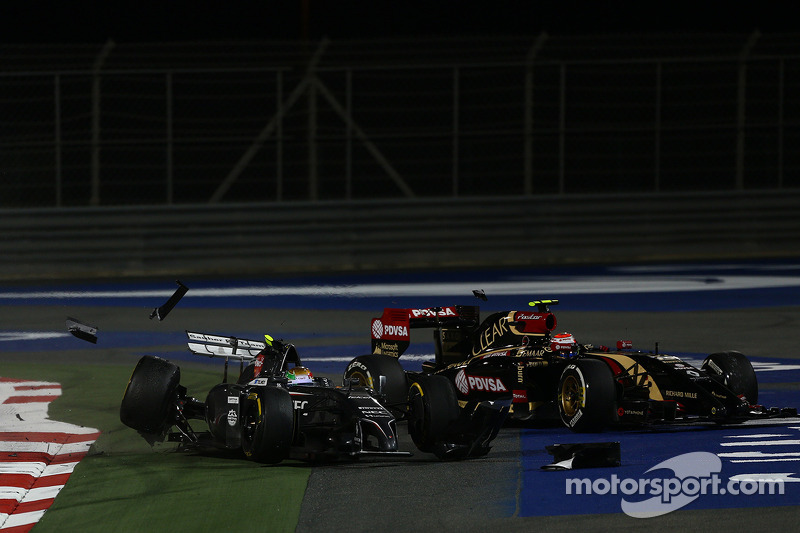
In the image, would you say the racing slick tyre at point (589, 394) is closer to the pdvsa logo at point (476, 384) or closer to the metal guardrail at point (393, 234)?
the pdvsa logo at point (476, 384)

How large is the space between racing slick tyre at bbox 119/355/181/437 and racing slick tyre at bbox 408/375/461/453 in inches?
65.6

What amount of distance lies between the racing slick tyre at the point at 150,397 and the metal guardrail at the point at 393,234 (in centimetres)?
1059

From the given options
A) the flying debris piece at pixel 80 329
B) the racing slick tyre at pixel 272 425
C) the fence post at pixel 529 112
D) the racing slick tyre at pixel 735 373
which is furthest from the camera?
the fence post at pixel 529 112

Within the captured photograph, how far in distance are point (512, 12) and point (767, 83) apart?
16.0 meters

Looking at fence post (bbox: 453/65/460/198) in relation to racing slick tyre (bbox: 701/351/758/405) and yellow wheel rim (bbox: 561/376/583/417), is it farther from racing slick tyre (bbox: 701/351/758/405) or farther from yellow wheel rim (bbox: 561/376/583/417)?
yellow wheel rim (bbox: 561/376/583/417)

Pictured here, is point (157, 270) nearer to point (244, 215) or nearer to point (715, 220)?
point (244, 215)

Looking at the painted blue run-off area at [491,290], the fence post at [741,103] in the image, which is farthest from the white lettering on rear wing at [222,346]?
the fence post at [741,103]

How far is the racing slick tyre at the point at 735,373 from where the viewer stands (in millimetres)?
9117

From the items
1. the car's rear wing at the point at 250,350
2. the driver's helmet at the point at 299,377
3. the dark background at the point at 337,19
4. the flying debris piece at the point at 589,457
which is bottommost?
the flying debris piece at the point at 589,457

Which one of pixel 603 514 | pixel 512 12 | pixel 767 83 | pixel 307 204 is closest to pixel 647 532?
pixel 603 514

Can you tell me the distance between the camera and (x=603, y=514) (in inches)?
255

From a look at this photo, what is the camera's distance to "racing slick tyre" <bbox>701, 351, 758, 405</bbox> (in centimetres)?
912

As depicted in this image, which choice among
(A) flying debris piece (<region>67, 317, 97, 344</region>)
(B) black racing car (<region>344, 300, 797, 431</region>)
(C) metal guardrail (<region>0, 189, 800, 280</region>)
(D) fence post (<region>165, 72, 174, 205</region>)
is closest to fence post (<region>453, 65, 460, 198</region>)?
(C) metal guardrail (<region>0, 189, 800, 280</region>)

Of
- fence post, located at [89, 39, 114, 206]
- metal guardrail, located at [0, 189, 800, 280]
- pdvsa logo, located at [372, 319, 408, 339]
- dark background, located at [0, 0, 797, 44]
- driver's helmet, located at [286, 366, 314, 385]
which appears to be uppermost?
dark background, located at [0, 0, 797, 44]
